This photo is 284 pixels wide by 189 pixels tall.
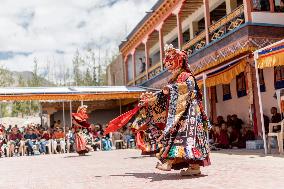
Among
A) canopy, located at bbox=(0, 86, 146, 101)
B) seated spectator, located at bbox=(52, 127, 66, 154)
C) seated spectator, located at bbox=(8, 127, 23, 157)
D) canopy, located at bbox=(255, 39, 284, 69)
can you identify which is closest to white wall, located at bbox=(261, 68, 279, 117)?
canopy, located at bbox=(255, 39, 284, 69)

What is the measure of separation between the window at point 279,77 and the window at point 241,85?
5.92 ft

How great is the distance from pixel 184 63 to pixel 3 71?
1819 inches

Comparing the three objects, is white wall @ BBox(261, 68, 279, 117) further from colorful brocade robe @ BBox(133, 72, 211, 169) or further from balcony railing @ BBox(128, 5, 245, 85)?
colorful brocade robe @ BBox(133, 72, 211, 169)

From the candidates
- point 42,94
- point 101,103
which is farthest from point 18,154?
point 101,103

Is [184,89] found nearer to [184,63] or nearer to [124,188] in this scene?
[184,63]

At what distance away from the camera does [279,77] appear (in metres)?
12.3

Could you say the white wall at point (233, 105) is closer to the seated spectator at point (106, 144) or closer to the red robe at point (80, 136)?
the seated spectator at point (106, 144)

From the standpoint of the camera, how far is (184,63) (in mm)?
5973

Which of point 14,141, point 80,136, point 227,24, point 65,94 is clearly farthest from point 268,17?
point 14,141

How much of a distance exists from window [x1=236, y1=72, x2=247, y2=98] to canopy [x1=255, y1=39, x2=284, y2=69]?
5.06 m

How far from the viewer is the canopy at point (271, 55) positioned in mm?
8555

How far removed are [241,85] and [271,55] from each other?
5.78 meters

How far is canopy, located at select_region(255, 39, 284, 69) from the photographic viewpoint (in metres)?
8.55

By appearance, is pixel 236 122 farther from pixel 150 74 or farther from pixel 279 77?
pixel 150 74
